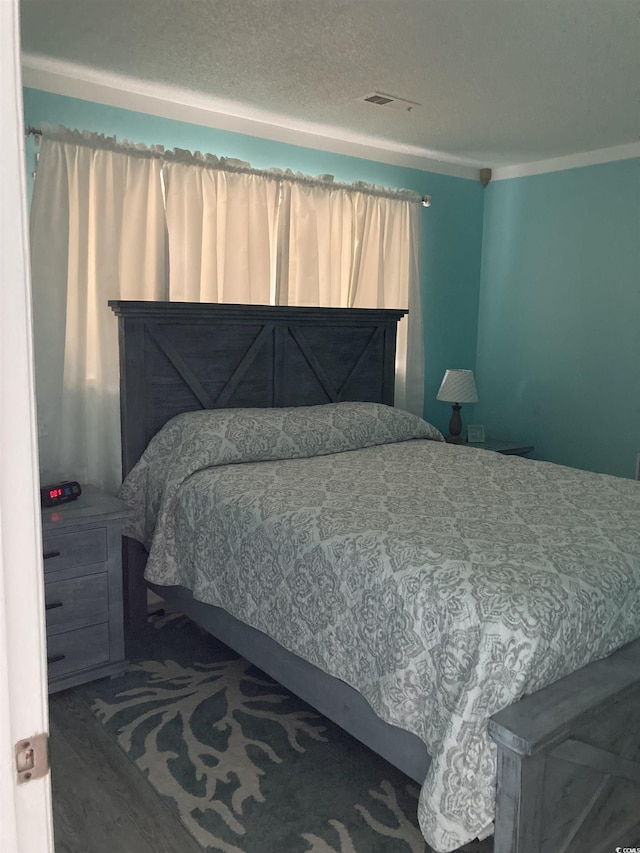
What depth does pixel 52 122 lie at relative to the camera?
9.60 feet

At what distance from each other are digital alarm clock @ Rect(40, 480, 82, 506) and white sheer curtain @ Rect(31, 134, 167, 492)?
1.21 feet

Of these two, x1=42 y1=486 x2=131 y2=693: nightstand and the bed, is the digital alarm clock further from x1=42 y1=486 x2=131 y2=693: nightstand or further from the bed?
the bed

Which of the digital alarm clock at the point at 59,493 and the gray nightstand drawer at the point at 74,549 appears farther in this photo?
the digital alarm clock at the point at 59,493

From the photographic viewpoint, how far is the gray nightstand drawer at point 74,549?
2441 mm

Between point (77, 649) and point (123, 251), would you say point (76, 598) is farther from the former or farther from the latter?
point (123, 251)

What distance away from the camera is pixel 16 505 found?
63 centimetres

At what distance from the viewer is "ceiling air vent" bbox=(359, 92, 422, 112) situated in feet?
10.4

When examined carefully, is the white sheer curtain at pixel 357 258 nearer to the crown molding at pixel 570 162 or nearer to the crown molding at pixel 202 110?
the crown molding at pixel 202 110

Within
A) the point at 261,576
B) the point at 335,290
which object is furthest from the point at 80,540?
the point at 335,290

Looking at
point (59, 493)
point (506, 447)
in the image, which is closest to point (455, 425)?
point (506, 447)

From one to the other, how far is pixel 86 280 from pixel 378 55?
1.55 m

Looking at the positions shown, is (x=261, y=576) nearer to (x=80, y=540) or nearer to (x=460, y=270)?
(x=80, y=540)

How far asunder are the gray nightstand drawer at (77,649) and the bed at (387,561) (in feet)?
1.06

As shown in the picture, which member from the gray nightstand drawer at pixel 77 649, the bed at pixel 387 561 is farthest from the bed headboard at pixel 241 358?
the gray nightstand drawer at pixel 77 649
